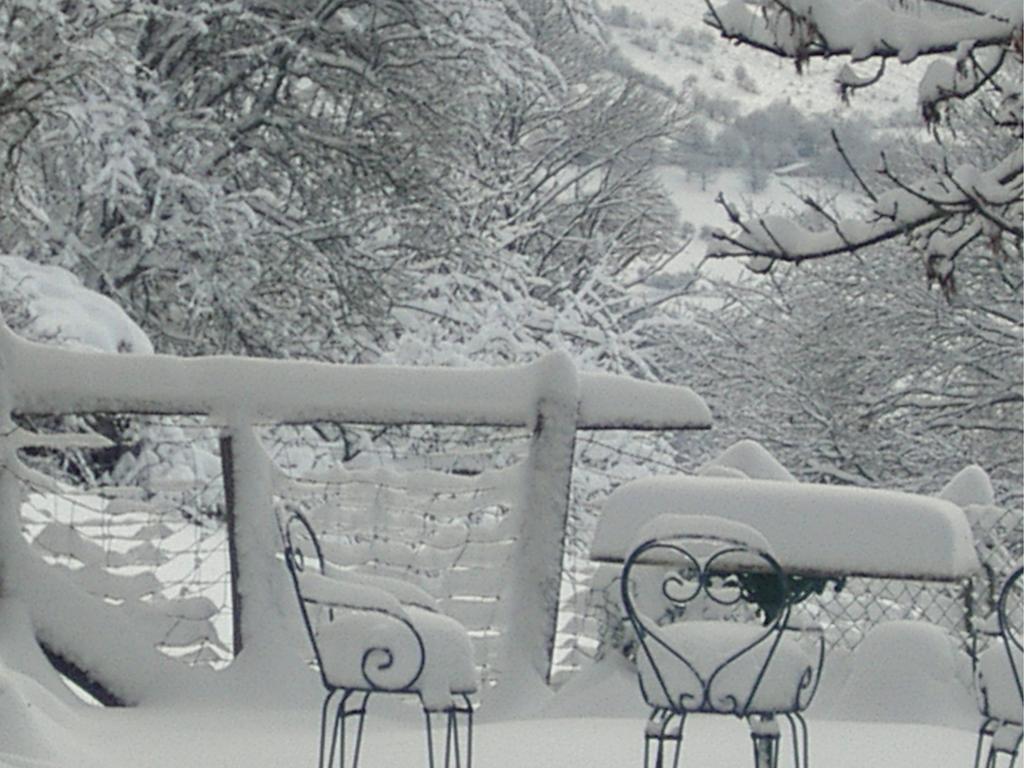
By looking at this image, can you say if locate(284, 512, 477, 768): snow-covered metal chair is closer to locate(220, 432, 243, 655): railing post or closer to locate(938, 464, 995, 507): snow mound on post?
locate(220, 432, 243, 655): railing post

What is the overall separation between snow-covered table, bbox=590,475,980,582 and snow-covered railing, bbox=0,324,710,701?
30.5 inches

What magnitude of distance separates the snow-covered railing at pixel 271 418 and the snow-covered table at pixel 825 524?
0.77m

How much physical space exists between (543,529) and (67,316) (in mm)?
3446

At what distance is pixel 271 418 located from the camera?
483cm

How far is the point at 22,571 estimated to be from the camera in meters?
4.75

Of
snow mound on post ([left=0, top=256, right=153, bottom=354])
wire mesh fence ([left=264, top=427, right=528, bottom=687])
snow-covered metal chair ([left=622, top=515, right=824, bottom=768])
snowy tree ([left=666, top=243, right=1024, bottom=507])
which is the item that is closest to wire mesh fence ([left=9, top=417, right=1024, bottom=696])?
wire mesh fence ([left=264, top=427, right=528, bottom=687])

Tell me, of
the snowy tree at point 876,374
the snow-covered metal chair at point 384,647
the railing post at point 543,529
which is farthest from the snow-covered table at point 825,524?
the snowy tree at point 876,374

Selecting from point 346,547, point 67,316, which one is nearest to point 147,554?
point 346,547

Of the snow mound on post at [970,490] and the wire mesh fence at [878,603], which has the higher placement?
the snow mound on post at [970,490]

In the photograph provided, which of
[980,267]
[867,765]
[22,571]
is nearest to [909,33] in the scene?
[867,765]

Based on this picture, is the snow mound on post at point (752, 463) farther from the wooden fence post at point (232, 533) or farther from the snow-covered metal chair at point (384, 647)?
the snow-covered metal chair at point (384, 647)

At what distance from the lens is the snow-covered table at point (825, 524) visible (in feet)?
12.8

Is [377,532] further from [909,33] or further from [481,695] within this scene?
[909,33]

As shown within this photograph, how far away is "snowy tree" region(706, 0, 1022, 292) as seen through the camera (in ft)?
11.4
